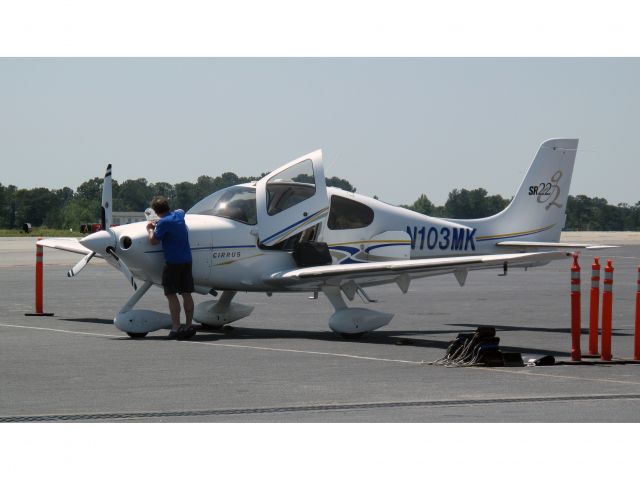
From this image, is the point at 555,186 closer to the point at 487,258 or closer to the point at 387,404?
the point at 487,258

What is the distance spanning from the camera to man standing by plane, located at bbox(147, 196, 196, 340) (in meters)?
15.1

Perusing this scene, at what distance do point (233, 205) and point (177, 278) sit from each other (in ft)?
5.90

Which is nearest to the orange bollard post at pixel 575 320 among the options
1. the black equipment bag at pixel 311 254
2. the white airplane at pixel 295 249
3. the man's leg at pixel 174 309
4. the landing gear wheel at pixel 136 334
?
the white airplane at pixel 295 249

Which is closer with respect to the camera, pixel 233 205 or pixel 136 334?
pixel 136 334

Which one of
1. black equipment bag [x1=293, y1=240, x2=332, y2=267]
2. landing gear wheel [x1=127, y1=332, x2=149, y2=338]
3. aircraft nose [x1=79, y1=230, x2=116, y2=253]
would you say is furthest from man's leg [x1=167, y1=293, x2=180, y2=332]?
black equipment bag [x1=293, y1=240, x2=332, y2=267]

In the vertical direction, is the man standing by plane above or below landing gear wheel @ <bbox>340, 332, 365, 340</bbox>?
above

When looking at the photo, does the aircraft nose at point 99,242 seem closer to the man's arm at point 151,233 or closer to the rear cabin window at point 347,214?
the man's arm at point 151,233

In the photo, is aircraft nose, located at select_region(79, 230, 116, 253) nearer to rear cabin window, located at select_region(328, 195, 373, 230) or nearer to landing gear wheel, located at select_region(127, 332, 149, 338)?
landing gear wheel, located at select_region(127, 332, 149, 338)

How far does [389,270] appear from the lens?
15.3 meters

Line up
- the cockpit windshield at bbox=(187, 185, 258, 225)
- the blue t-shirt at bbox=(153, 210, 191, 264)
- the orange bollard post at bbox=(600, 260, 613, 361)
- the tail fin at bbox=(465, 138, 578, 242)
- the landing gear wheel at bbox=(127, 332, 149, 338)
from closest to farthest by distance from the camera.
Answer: the orange bollard post at bbox=(600, 260, 613, 361), the blue t-shirt at bbox=(153, 210, 191, 264), the landing gear wheel at bbox=(127, 332, 149, 338), the cockpit windshield at bbox=(187, 185, 258, 225), the tail fin at bbox=(465, 138, 578, 242)

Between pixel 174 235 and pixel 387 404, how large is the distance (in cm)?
666

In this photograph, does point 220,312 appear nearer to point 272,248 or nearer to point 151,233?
point 272,248

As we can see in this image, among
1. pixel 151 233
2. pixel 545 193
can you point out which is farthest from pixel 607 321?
pixel 545 193

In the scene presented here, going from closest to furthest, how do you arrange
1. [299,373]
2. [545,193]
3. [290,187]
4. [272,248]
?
[299,373] < [272,248] < [290,187] < [545,193]
